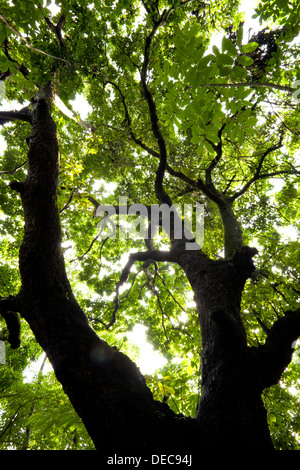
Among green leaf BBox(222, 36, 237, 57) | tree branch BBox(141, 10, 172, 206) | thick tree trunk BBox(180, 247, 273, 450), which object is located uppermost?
tree branch BBox(141, 10, 172, 206)

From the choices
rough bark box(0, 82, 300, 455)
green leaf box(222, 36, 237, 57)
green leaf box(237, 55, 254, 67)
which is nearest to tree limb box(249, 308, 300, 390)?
rough bark box(0, 82, 300, 455)

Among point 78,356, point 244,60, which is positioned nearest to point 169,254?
point 78,356

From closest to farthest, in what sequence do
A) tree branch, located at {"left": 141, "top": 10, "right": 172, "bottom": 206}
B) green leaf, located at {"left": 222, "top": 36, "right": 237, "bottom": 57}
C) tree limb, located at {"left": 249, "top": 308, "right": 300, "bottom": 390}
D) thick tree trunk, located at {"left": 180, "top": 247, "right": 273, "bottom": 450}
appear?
green leaf, located at {"left": 222, "top": 36, "right": 237, "bottom": 57}, thick tree trunk, located at {"left": 180, "top": 247, "right": 273, "bottom": 450}, tree limb, located at {"left": 249, "top": 308, "right": 300, "bottom": 390}, tree branch, located at {"left": 141, "top": 10, "right": 172, "bottom": 206}

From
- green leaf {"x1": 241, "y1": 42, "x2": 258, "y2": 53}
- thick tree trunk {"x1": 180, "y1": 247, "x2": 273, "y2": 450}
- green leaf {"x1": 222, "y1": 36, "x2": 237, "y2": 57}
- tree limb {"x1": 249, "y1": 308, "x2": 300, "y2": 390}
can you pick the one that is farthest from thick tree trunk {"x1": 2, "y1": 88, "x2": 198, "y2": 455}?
green leaf {"x1": 241, "y1": 42, "x2": 258, "y2": 53}

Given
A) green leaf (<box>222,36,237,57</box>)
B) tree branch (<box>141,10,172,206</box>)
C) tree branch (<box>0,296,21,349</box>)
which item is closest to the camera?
green leaf (<box>222,36,237,57</box>)

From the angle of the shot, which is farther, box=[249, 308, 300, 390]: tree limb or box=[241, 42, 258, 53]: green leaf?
box=[249, 308, 300, 390]: tree limb

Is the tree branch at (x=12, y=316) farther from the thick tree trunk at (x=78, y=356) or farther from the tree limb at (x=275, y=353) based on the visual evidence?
the tree limb at (x=275, y=353)

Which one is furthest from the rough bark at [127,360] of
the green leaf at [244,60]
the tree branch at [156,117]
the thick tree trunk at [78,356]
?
the green leaf at [244,60]

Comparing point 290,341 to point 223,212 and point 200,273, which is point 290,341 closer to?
point 200,273

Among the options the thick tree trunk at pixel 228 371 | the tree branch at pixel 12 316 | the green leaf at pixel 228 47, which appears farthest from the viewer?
the tree branch at pixel 12 316

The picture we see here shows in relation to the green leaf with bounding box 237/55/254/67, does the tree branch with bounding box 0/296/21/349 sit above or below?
below

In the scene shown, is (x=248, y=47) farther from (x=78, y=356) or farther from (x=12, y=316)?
(x=12, y=316)

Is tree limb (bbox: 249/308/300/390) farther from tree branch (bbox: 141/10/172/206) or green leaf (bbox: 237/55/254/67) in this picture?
tree branch (bbox: 141/10/172/206)

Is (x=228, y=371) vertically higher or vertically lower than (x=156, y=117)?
lower
